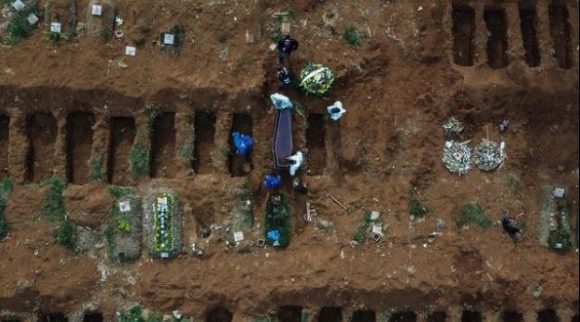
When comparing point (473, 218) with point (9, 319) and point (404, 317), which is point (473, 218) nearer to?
point (404, 317)

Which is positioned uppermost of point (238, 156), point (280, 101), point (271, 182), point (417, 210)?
point (280, 101)

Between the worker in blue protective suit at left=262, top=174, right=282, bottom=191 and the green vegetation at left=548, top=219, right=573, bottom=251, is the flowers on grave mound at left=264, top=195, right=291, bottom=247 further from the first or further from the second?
the green vegetation at left=548, top=219, right=573, bottom=251

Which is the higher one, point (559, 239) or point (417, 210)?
point (417, 210)

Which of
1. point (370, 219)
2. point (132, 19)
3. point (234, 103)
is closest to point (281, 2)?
point (234, 103)

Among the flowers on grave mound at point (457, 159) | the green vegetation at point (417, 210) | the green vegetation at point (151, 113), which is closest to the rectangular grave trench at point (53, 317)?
the green vegetation at point (151, 113)

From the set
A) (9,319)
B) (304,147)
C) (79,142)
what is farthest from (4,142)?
(304,147)

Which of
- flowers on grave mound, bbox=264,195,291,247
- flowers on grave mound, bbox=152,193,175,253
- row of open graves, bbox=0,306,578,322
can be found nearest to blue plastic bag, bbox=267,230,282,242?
flowers on grave mound, bbox=264,195,291,247

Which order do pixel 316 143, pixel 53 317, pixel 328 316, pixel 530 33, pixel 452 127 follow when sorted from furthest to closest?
pixel 530 33 < pixel 316 143 < pixel 452 127 < pixel 328 316 < pixel 53 317
